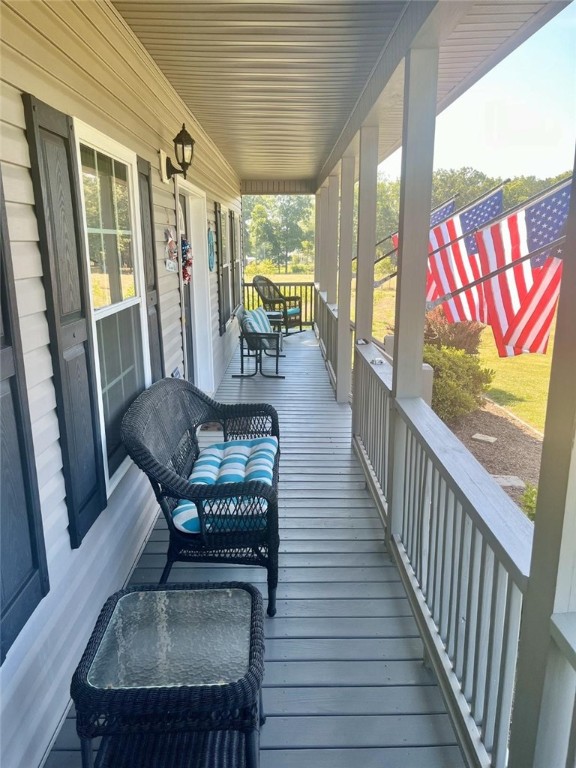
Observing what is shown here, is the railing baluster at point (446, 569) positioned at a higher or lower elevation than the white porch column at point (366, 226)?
lower

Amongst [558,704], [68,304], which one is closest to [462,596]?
[558,704]

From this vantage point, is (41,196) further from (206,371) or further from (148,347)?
(206,371)

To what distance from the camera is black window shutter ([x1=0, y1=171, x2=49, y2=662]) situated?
1.45 meters

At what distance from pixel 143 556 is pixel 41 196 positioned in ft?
6.26

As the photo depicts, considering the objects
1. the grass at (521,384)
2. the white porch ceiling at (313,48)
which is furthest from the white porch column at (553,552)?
the grass at (521,384)

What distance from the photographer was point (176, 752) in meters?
1.67

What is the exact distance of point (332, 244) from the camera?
7789 mm

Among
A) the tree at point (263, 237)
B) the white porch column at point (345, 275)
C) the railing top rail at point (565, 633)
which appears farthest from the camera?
the tree at point (263, 237)

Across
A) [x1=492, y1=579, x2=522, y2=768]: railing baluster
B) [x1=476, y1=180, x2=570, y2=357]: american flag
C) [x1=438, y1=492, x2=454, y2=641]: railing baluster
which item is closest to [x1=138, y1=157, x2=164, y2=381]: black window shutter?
[x1=438, y1=492, x2=454, y2=641]: railing baluster

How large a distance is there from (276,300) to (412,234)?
812cm

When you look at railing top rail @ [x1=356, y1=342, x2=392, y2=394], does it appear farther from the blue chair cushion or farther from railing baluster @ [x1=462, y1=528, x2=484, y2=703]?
the blue chair cushion

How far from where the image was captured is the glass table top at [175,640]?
1.52 meters

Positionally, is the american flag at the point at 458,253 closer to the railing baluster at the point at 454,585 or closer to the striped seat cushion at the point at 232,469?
the striped seat cushion at the point at 232,469

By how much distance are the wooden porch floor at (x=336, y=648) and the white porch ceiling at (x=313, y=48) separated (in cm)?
239
